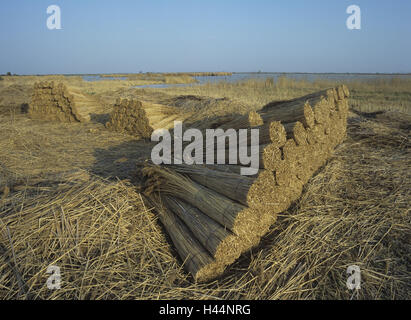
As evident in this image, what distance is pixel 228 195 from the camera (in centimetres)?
217

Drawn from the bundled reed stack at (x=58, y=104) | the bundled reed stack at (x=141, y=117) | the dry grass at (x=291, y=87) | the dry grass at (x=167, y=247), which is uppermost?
the dry grass at (x=291, y=87)

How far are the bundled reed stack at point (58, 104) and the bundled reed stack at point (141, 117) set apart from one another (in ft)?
5.04

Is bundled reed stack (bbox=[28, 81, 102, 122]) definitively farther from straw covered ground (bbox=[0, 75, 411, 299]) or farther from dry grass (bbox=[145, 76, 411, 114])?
dry grass (bbox=[145, 76, 411, 114])

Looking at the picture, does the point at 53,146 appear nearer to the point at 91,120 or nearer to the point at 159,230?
the point at 91,120

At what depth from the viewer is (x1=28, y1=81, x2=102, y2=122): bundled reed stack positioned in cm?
699

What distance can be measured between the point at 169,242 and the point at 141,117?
375cm

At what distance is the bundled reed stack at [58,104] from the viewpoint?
699cm

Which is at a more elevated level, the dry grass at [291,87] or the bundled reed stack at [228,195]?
the dry grass at [291,87]

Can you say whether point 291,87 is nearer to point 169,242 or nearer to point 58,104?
point 58,104

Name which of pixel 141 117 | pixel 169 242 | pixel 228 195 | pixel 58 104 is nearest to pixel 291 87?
pixel 141 117

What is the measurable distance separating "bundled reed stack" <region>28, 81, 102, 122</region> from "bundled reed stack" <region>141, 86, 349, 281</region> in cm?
535

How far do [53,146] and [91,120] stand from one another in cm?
271

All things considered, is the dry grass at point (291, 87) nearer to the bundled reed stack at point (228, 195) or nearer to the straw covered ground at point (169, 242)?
the straw covered ground at point (169, 242)

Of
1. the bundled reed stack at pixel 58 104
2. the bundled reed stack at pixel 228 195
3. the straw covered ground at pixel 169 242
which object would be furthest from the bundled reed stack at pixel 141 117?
the bundled reed stack at pixel 228 195
